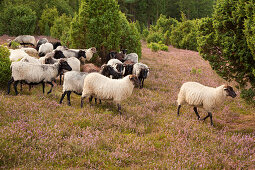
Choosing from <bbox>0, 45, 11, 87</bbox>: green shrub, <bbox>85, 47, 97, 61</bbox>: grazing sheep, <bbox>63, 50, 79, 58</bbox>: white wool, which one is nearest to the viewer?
<bbox>0, 45, 11, 87</bbox>: green shrub

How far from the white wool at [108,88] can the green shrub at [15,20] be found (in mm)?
25793

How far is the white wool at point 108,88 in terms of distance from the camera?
8.55 m

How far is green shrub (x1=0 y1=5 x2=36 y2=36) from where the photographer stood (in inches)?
1144

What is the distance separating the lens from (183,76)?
1648 cm

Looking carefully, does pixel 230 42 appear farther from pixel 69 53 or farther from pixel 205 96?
pixel 69 53

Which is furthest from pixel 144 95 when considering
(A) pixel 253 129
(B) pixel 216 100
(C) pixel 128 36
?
(C) pixel 128 36

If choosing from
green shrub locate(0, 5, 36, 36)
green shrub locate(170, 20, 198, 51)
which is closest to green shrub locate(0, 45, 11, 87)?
green shrub locate(0, 5, 36, 36)

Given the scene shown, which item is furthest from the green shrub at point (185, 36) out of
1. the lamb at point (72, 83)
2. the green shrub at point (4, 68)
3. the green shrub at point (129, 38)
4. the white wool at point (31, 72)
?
the green shrub at point (4, 68)

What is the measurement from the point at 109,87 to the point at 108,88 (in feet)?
0.20

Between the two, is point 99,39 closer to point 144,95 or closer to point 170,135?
point 144,95

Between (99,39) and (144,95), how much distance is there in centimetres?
657

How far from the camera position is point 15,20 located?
95.3 feet

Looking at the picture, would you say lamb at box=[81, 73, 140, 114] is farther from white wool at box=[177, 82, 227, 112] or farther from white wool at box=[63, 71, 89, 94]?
white wool at box=[177, 82, 227, 112]

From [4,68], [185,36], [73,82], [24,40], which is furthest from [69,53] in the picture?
[185,36]
